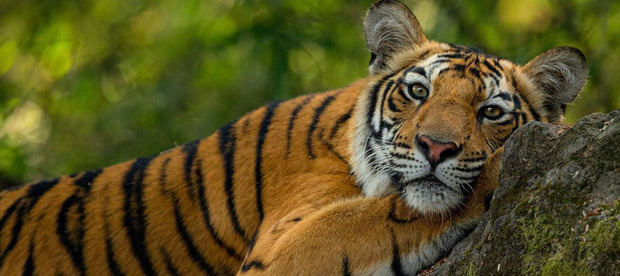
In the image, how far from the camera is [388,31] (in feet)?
13.5

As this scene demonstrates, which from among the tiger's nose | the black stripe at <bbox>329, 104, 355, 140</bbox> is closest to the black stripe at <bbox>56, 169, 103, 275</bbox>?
the black stripe at <bbox>329, 104, 355, 140</bbox>

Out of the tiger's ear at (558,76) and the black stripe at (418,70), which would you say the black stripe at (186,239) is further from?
the tiger's ear at (558,76)

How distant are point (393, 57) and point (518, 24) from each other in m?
3.08

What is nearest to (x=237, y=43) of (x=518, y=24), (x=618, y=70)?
(x=518, y=24)

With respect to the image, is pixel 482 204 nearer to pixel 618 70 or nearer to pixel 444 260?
pixel 444 260

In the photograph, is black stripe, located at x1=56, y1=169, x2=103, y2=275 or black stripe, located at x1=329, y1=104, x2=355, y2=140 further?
black stripe, located at x1=56, y1=169, x2=103, y2=275

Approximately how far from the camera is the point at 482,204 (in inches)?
114

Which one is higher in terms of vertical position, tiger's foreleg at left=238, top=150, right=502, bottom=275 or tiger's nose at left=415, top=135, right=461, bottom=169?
tiger's nose at left=415, top=135, right=461, bottom=169

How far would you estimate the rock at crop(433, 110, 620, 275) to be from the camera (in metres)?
2.22

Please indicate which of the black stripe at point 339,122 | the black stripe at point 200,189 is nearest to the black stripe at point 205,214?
the black stripe at point 200,189

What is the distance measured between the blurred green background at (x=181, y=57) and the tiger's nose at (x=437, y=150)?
340 cm

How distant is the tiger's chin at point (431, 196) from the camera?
2947 mm

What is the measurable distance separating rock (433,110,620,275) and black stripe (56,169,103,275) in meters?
2.23

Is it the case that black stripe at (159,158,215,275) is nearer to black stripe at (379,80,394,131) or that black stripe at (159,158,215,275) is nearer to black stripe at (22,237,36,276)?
black stripe at (22,237,36,276)
